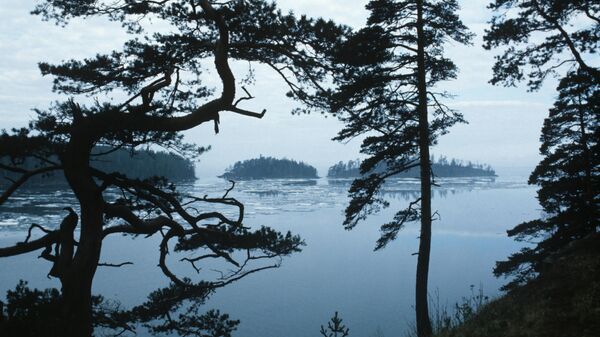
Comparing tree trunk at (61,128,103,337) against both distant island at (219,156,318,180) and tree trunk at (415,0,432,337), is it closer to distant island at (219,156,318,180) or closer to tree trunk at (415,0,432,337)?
tree trunk at (415,0,432,337)

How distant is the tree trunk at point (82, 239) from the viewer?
594 cm

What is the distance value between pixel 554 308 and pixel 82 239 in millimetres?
7231

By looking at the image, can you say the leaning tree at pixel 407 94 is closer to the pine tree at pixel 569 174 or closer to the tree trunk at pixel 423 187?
the tree trunk at pixel 423 187

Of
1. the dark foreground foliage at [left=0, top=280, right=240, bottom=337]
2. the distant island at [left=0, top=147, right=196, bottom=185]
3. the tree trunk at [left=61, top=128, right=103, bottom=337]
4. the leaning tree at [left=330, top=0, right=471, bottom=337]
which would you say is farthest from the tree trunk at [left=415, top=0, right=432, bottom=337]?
the distant island at [left=0, top=147, right=196, bottom=185]

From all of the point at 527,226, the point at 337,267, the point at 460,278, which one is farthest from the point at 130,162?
the point at 527,226

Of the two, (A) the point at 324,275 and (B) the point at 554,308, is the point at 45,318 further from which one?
(A) the point at 324,275

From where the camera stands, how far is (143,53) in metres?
7.18

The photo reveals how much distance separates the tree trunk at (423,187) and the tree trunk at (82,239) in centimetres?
797

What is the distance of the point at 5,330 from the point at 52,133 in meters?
3.00

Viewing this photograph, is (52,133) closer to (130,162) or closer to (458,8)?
(458,8)

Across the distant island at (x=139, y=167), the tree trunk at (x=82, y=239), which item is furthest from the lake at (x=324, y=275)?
the distant island at (x=139, y=167)

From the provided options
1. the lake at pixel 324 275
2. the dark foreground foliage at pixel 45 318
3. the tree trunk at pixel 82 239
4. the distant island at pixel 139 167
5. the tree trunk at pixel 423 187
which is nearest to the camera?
the dark foreground foliage at pixel 45 318

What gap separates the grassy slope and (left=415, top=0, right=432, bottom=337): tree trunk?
2.64 metres

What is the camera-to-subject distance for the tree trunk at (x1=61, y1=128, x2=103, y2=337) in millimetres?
5938
